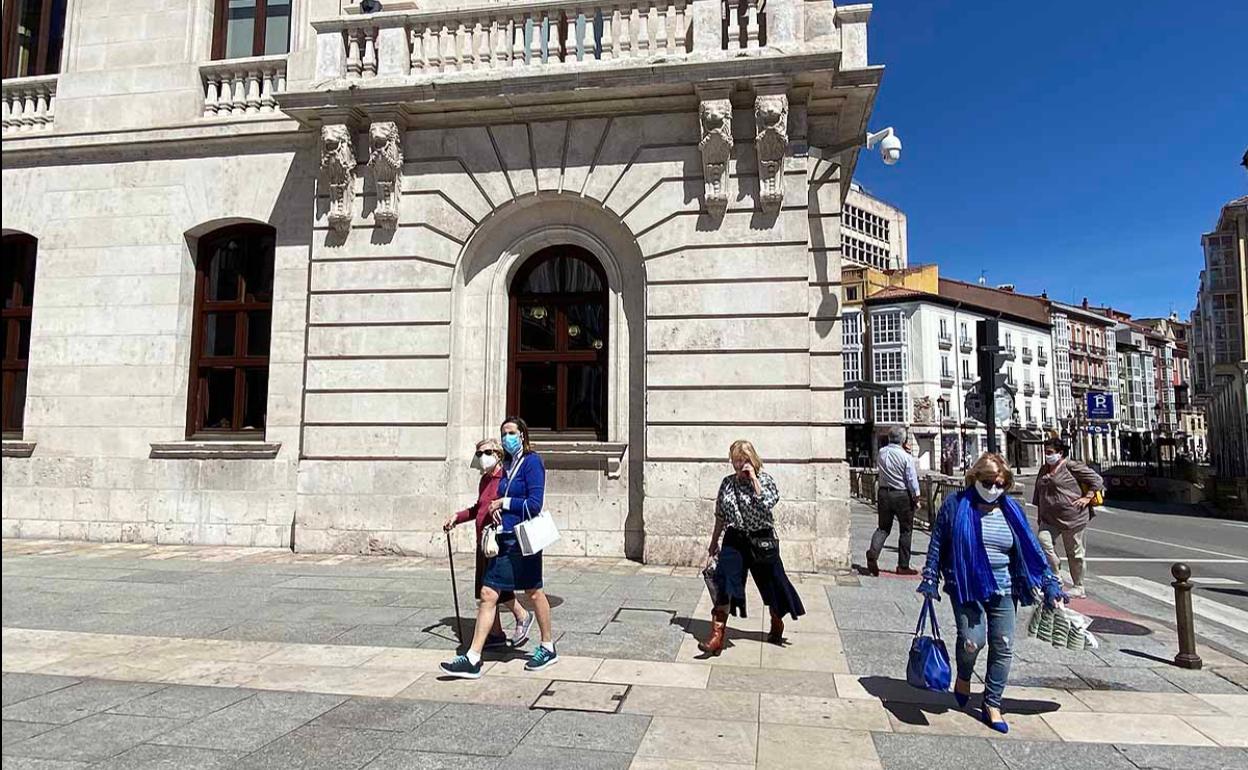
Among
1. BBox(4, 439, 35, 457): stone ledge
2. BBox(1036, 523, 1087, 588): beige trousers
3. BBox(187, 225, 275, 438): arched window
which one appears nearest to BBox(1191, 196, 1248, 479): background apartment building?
BBox(1036, 523, 1087, 588): beige trousers

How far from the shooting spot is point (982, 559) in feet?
17.2

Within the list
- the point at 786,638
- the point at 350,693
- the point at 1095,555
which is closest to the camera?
the point at 350,693

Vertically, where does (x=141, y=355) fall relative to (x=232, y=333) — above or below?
below

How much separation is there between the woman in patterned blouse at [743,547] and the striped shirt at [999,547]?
1815 mm

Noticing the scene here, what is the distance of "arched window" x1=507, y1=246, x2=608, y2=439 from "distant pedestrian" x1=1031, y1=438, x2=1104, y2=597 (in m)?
5.98

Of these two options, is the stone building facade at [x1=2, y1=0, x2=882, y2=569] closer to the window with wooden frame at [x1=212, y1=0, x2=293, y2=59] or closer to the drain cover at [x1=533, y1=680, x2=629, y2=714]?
the window with wooden frame at [x1=212, y1=0, x2=293, y2=59]

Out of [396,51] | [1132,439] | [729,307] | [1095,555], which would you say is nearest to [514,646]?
[729,307]

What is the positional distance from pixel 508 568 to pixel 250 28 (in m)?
12.2

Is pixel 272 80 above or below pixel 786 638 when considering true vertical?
above

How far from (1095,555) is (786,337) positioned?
9.20 metres

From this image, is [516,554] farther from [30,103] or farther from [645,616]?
[30,103]

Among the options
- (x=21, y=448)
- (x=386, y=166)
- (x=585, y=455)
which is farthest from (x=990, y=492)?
(x=21, y=448)

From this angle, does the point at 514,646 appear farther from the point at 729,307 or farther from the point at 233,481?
the point at 233,481

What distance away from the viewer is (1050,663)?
21.4ft
